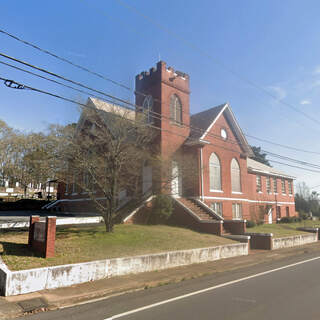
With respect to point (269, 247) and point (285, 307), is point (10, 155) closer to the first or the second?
point (269, 247)

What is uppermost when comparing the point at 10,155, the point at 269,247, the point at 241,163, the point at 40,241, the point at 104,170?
the point at 10,155

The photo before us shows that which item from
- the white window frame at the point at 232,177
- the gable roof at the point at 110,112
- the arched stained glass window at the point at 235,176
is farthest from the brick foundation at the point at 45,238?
the arched stained glass window at the point at 235,176

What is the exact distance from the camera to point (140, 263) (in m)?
10.8

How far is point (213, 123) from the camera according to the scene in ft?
82.2

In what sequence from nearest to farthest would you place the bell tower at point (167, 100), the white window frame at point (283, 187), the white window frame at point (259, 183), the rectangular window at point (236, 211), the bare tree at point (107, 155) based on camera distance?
1. the bare tree at point (107, 155)
2. the bell tower at point (167, 100)
3. the rectangular window at point (236, 211)
4. the white window frame at point (259, 183)
5. the white window frame at point (283, 187)

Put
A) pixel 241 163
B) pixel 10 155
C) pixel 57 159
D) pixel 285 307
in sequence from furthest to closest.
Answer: pixel 10 155 < pixel 241 163 < pixel 57 159 < pixel 285 307

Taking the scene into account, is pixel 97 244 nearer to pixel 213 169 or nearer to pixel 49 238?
pixel 49 238

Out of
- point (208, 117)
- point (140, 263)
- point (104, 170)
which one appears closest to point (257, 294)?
point (140, 263)

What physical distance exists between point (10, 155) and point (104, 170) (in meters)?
35.2

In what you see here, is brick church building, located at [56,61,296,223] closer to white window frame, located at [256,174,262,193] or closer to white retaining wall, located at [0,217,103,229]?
white retaining wall, located at [0,217,103,229]

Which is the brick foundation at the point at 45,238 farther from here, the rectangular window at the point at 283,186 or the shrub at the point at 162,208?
the rectangular window at the point at 283,186

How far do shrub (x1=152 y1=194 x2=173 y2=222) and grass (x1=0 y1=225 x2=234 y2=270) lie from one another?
223cm

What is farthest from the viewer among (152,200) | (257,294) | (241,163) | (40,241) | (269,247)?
(241,163)

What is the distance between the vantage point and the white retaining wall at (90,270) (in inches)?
306
